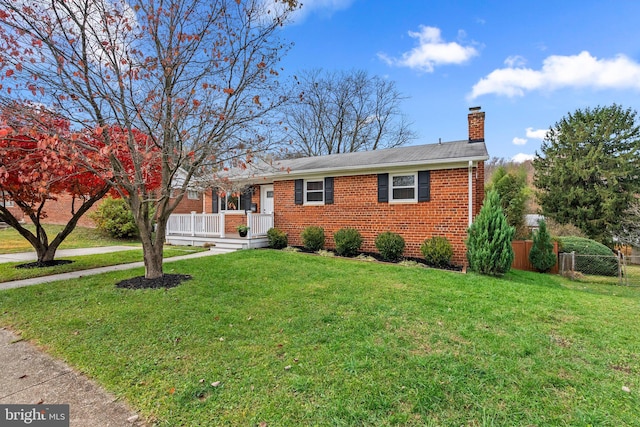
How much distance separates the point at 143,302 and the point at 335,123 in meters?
24.5

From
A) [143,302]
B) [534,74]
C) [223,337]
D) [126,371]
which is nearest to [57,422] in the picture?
[126,371]

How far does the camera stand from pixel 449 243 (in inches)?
Answer: 354

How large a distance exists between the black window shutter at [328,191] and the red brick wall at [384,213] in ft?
0.51

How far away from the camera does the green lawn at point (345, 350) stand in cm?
237

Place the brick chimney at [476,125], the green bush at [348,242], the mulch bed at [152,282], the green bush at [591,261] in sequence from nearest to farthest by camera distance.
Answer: the mulch bed at [152,282]
the green bush at [348,242]
the brick chimney at [476,125]
the green bush at [591,261]

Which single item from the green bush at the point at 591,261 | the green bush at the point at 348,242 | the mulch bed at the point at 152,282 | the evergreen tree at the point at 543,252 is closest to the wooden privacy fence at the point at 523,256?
the evergreen tree at the point at 543,252

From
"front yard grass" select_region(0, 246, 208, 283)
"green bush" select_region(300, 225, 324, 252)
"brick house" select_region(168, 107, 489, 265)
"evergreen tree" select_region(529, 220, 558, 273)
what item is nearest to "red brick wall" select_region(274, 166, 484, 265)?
"brick house" select_region(168, 107, 489, 265)

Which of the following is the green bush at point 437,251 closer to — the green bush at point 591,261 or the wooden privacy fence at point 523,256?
the wooden privacy fence at point 523,256

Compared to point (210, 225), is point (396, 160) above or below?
above

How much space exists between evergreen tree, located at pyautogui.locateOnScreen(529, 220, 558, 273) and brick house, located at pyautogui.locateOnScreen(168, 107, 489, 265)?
3.02 meters

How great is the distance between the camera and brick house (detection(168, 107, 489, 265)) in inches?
363

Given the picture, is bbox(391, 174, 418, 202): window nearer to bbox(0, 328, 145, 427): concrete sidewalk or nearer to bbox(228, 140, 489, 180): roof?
bbox(228, 140, 489, 180): roof

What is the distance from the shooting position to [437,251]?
8.84 meters

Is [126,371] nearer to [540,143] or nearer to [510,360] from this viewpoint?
[510,360]
